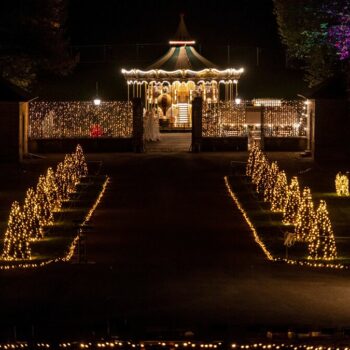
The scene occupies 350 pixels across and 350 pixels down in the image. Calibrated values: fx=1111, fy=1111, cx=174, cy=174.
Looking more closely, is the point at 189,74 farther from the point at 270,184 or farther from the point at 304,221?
the point at 304,221

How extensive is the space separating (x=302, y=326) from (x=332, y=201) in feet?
41.9

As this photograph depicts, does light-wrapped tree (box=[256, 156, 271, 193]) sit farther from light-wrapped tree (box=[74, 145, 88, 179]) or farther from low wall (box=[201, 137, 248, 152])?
low wall (box=[201, 137, 248, 152])

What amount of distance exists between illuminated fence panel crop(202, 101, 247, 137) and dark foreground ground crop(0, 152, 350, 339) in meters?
18.6

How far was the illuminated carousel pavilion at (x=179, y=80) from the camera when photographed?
179ft

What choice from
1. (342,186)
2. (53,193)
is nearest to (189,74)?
(342,186)

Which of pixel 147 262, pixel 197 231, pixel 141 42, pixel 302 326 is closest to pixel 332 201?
pixel 197 231

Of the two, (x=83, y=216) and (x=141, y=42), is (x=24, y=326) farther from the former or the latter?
(x=141, y=42)

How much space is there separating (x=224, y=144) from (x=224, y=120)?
120cm

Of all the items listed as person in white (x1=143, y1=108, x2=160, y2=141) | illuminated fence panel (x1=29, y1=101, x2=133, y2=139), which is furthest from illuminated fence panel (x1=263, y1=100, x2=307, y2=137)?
illuminated fence panel (x1=29, y1=101, x2=133, y2=139)

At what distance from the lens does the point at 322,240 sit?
18.1 meters

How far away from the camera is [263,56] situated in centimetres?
6656

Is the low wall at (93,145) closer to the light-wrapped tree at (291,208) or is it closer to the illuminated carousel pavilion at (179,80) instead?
the illuminated carousel pavilion at (179,80)

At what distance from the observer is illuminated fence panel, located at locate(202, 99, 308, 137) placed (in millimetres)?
42000

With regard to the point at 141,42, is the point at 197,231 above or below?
below
